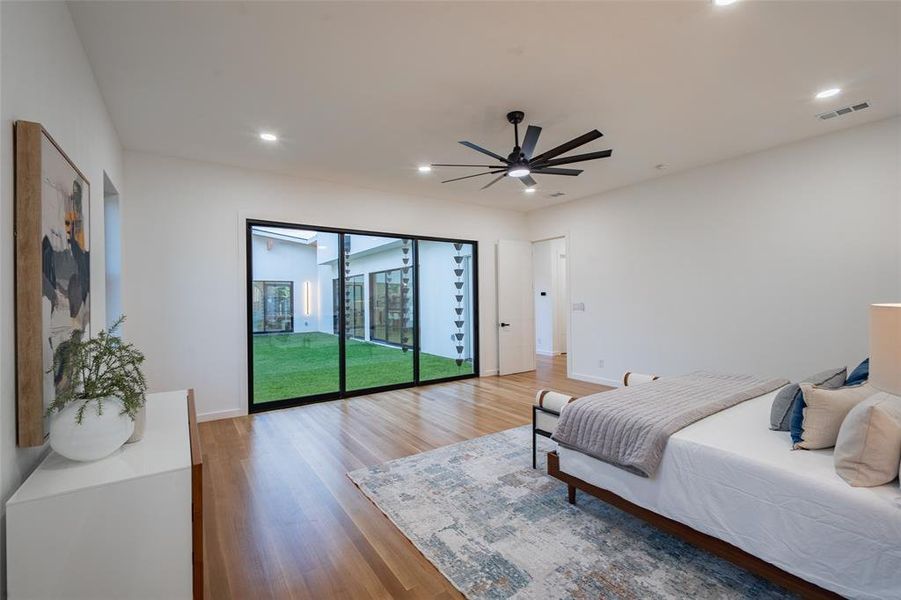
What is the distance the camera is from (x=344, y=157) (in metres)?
4.25

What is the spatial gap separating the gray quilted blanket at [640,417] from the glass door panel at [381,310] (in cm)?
359

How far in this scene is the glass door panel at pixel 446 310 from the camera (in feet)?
20.3

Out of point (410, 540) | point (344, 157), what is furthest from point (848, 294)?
point (344, 157)

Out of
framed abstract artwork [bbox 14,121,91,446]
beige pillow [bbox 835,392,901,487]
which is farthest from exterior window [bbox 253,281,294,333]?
beige pillow [bbox 835,392,901,487]

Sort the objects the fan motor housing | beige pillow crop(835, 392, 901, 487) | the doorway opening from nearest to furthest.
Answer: beige pillow crop(835, 392, 901, 487)
the fan motor housing
the doorway opening

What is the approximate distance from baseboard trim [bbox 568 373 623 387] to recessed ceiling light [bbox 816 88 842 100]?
3777 millimetres

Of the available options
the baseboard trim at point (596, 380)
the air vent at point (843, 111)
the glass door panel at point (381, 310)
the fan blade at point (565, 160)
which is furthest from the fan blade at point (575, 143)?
the baseboard trim at point (596, 380)

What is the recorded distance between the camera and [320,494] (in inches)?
107

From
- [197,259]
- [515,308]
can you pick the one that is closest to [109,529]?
[197,259]

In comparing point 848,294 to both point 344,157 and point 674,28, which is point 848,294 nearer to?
point 674,28

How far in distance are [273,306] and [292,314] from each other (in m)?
0.27

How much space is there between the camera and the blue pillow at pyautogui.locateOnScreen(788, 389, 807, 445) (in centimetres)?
188

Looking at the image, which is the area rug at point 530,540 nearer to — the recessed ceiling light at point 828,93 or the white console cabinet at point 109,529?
the white console cabinet at point 109,529

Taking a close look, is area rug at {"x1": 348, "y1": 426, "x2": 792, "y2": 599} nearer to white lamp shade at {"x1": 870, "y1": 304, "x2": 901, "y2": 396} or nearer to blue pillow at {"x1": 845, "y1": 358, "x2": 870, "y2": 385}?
white lamp shade at {"x1": 870, "y1": 304, "x2": 901, "y2": 396}
